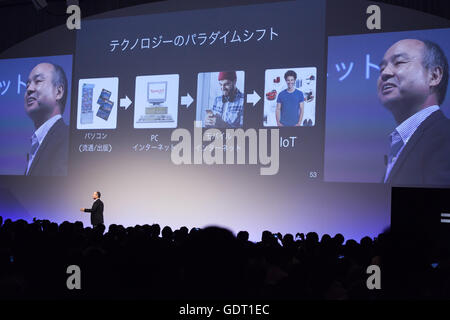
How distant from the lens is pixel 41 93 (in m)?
8.02

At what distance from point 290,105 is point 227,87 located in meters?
0.91

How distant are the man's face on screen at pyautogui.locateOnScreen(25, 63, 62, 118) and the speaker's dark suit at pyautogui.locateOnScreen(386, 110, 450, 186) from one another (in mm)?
5118

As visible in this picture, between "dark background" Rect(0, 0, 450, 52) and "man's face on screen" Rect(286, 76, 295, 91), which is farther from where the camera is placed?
"dark background" Rect(0, 0, 450, 52)

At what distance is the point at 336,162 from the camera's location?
634 cm

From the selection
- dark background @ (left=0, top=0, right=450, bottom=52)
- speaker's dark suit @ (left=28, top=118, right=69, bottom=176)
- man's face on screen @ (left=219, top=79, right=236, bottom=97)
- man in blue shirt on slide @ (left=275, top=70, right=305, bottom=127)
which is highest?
dark background @ (left=0, top=0, right=450, bottom=52)

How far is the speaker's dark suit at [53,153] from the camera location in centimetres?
775

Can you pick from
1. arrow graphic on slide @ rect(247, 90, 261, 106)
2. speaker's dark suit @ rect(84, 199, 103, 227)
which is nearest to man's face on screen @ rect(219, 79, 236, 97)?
arrow graphic on slide @ rect(247, 90, 261, 106)

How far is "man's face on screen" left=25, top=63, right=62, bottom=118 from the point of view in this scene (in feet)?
26.0

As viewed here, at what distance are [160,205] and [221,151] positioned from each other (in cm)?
121

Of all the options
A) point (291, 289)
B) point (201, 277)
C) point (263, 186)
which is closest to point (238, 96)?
point (263, 186)

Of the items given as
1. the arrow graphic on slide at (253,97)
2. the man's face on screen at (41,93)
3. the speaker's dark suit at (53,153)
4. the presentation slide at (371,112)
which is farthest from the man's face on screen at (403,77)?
the man's face on screen at (41,93)

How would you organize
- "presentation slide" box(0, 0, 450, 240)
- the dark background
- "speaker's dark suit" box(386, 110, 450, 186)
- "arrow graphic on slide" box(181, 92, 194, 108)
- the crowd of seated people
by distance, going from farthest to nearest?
1. the dark background
2. "arrow graphic on slide" box(181, 92, 194, 108)
3. "presentation slide" box(0, 0, 450, 240)
4. "speaker's dark suit" box(386, 110, 450, 186)
5. the crowd of seated people

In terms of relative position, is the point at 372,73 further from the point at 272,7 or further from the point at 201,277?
the point at 201,277

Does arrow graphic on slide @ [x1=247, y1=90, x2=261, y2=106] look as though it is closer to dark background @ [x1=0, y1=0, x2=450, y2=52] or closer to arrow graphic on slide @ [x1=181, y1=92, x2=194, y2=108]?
arrow graphic on slide @ [x1=181, y1=92, x2=194, y2=108]
